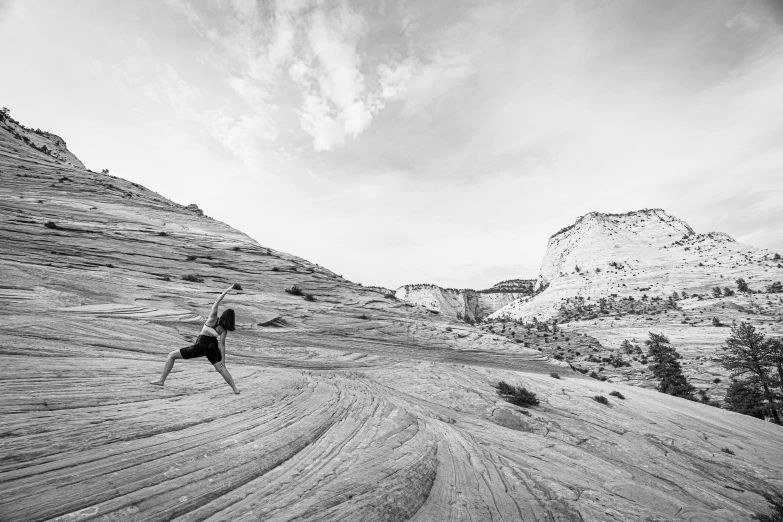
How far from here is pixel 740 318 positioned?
54875 mm

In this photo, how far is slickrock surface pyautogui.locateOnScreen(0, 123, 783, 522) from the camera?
4.43 metres

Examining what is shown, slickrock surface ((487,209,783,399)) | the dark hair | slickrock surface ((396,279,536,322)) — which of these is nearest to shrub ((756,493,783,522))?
the dark hair

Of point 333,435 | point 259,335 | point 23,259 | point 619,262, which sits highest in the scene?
point 619,262

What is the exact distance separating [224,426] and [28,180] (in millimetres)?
37898

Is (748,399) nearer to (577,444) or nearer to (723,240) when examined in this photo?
(577,444)

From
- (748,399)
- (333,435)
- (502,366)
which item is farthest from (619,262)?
(333,435)

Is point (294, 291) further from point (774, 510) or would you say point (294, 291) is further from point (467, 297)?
point (467, 297)

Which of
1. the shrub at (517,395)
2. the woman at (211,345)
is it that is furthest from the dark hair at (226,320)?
the shrub at (517,395)

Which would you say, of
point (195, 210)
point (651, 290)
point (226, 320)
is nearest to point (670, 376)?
point (226, 320)

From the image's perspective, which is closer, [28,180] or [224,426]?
[224,426]

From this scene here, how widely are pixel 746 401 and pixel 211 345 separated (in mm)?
47832

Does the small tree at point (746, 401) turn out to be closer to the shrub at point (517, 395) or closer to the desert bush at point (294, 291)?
the shrub at point (517, 395)

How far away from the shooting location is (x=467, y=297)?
174 m

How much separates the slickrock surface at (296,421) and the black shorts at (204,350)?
947 mm
